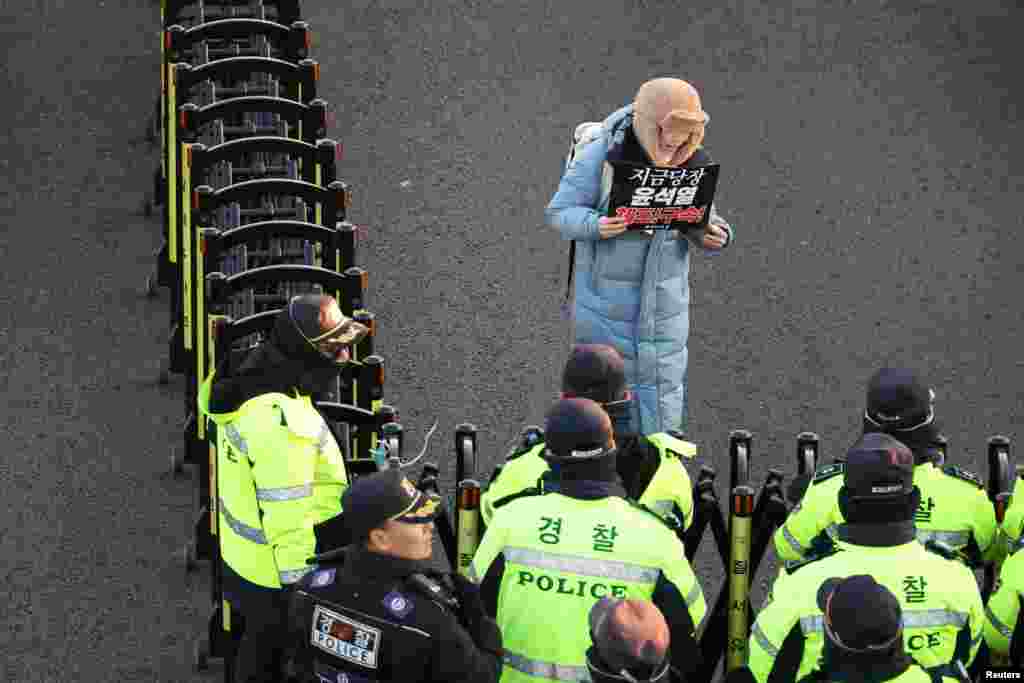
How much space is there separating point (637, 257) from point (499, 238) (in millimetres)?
2913

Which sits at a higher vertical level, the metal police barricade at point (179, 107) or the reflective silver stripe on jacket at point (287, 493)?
the metal police barricade at point (179, 107)

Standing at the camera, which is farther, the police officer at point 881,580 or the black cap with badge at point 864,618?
the police officer at point 881,580

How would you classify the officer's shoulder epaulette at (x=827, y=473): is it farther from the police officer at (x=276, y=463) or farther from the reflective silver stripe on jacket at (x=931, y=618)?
the police officer at (x=276, y=463)

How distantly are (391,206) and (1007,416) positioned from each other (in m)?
3.76

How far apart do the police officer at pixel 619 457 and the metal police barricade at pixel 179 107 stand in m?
2.80

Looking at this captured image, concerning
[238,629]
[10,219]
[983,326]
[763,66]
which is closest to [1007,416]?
[983,326]

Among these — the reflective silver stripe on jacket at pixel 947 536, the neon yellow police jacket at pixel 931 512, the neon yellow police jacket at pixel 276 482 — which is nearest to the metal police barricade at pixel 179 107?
the neon yellow police jacket at pixel 276 482

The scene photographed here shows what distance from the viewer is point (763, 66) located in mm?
14531

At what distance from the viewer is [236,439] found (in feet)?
28.9

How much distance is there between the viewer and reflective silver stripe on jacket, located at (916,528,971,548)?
880 centimetres

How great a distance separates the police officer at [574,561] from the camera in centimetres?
792

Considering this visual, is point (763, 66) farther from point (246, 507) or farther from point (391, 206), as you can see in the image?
point (246, 507)

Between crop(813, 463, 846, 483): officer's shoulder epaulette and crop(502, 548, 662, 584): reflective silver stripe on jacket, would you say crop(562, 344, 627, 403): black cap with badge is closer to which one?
crop(813, 463, 846, 483): officer's shoulder epaulette

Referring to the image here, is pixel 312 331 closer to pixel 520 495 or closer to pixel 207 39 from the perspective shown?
pixel 520 495
